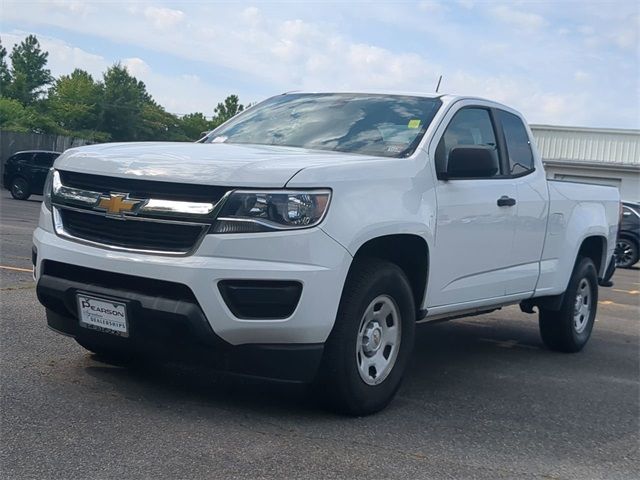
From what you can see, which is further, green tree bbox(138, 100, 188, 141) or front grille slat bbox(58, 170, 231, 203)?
green tree bbox(138, 100, 188, 141)

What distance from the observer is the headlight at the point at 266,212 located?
4242mm

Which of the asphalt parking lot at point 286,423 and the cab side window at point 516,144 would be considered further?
the cab side window at point 516,144

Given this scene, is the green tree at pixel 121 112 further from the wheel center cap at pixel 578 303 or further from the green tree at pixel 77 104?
the wheel center cap at pixel 578 303

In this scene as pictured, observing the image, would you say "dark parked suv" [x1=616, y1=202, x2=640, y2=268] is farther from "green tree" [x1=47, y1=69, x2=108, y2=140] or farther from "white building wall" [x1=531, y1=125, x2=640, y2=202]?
"green tree" [x1=47, y1=69, x2=108, y2=140]

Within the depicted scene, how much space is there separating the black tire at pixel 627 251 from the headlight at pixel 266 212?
17.0m

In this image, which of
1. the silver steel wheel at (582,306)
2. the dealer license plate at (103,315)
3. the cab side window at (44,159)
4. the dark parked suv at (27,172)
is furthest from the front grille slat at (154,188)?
Result: the cab side window at (44,159)

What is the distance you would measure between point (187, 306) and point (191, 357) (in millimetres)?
353

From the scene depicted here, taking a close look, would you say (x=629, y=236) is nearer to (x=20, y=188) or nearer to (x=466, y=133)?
(x=466, y=133)

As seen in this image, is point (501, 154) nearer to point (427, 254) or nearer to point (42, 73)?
point (427, 254)

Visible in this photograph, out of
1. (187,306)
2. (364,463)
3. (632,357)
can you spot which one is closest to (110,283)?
(187,306)

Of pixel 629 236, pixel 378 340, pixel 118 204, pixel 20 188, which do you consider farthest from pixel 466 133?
pixel 20 188

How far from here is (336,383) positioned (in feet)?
14.9

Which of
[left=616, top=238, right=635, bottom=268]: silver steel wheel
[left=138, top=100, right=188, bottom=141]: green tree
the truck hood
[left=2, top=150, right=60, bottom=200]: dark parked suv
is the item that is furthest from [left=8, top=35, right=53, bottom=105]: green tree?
the truck hood

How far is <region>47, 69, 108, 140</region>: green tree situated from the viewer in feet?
262
